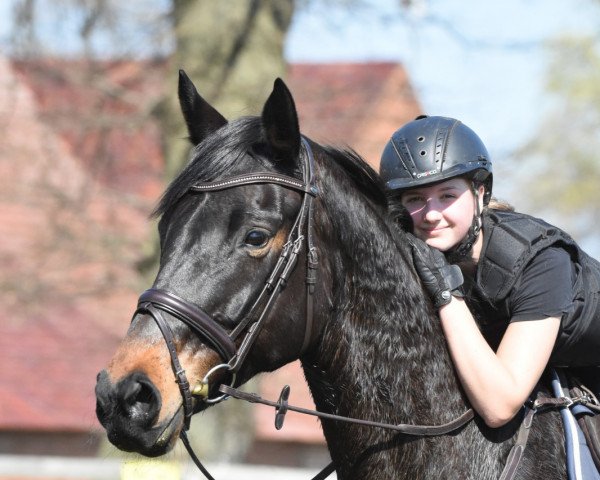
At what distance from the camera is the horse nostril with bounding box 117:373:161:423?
313cm

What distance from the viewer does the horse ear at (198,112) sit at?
3.93 metres

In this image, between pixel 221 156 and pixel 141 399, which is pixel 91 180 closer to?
pixel 221 156

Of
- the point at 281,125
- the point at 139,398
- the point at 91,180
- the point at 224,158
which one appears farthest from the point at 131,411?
the point at 91,180

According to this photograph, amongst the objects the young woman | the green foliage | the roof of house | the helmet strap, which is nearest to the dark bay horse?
the young woman

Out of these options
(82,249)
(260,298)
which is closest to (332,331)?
(260,298)

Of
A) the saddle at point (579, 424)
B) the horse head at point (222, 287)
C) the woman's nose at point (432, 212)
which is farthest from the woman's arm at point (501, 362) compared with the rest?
the horse head at point (222, 287)

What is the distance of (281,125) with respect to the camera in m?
3.60

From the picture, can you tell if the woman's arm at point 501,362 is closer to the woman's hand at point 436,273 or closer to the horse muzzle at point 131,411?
the woman's hand at point 436,273

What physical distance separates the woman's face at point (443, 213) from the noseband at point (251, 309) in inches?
19.9

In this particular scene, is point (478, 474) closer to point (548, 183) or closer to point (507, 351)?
point (507, 351)

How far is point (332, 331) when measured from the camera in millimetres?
3643

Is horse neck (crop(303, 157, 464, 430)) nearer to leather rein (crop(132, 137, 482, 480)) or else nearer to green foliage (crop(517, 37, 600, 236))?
leather rein (crop(132, 137, 482, 480))

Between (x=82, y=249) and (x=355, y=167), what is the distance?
9.47 m

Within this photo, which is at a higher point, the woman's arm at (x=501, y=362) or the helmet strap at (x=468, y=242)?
the helmet strap at (x=468, y=242)
